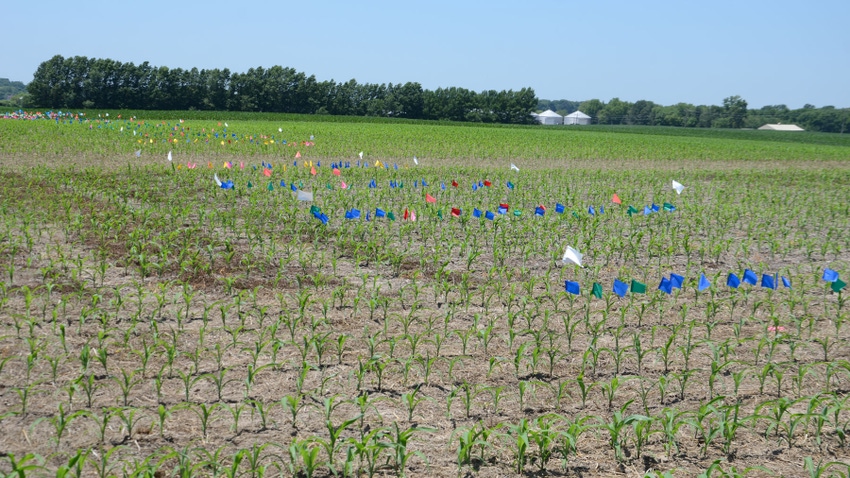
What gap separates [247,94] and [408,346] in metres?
71.3

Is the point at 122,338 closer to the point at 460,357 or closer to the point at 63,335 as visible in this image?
the point at 63,335

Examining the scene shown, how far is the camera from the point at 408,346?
526 cm

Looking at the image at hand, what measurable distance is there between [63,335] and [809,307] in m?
6.24

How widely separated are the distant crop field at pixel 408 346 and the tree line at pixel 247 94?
59943 mm

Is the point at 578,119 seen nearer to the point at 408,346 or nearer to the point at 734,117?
the point at 734,117

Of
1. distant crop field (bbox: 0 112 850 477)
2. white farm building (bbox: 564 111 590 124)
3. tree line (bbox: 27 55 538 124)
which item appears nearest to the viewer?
distant crop field (bbox: 0 112 850 477)

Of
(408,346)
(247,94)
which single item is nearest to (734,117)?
(247,94)

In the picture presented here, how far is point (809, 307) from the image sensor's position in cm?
664

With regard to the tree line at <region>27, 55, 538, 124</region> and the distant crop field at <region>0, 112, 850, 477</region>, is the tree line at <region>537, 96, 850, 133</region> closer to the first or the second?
the tree line at <region>27, 55, 538, 124</region>

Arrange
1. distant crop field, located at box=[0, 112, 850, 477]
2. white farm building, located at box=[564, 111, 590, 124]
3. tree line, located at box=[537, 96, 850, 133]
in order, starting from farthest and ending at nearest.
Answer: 1. white farm building, located at box=[564, 111, 590, 124]
2. tree line, located at box=[537, 96, 850, 133]
3. distant crop field, located at box=[0, 112, 850, 477]

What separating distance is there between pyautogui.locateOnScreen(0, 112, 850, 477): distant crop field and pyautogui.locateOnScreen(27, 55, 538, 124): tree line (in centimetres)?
5994

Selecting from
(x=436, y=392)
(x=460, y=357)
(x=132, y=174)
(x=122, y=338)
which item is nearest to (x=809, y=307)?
(x=460, y=357)

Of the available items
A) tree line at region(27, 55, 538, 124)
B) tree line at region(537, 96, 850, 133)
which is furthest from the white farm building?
tree line at region(27, 55, 538, 124)

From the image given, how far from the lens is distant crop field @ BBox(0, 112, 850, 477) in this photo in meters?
3.68
